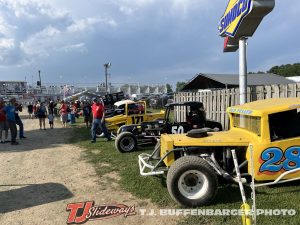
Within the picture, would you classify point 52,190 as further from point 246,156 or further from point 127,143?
point 127,143

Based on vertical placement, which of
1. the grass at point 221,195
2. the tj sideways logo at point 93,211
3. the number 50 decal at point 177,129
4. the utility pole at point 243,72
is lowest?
the tj sideways logo at point 93,211

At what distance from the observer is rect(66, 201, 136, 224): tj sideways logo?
17.3ft

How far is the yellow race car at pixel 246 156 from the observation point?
211 inches

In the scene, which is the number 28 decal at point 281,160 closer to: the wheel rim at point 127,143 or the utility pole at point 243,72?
the utility pole at point 243,72

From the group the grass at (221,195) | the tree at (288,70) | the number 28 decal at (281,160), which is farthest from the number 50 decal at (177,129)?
the tree at (288,70)

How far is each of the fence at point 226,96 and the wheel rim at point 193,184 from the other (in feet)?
14.7

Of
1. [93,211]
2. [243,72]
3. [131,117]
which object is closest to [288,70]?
[131,117]

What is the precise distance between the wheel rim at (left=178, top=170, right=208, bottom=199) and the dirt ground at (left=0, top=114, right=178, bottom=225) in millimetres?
563

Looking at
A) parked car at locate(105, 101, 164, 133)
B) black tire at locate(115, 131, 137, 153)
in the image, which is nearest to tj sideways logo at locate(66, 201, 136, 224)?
black tire at locate(115, 131, 137, 153)

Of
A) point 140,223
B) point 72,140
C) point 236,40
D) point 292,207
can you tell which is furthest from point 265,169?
point 72,140

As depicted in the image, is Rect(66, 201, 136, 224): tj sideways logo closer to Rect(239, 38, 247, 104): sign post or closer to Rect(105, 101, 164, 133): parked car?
Rect(239, 38, 247, 104): sign post

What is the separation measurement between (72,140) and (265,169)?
10269 mm

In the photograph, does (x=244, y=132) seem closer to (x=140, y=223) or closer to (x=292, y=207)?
(x=292, y=207)

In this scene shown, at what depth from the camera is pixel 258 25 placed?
8766 mm
